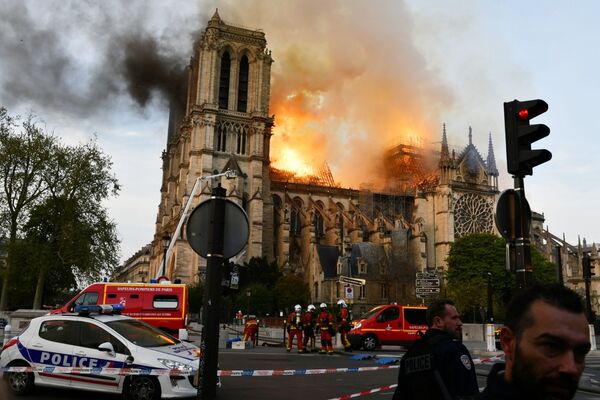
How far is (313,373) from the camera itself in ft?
42.0

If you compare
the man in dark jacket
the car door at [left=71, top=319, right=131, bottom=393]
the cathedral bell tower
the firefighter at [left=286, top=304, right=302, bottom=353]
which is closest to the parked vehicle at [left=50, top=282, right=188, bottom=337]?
the firefighter at [left=286, top=304, right=302, bottom=353]

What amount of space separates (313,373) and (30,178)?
26761 mm

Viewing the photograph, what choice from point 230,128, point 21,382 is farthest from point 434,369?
point 230,128

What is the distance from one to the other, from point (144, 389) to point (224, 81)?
61791mm

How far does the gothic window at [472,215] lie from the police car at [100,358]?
65329mm

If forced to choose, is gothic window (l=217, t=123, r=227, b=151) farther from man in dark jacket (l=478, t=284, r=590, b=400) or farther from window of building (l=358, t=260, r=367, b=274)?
man in dark jacket (l=478, t=284, r=590, b=400)

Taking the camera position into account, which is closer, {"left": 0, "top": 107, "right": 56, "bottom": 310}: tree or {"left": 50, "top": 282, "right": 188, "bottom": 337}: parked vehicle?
{"left": 50, "top": 282, "right": 188, "bottom": 337}: parked vehicle

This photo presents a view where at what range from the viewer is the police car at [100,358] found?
841cm

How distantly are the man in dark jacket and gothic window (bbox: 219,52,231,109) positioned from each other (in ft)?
218

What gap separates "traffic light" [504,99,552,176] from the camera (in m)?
6.45

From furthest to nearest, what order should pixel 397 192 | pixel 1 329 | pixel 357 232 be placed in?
pixel 397 192 → pixel 357 232 → pixel 1 329

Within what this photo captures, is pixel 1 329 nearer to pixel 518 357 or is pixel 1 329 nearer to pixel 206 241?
pixel 206 241

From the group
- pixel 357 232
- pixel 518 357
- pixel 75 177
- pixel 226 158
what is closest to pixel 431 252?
pixel 357 232

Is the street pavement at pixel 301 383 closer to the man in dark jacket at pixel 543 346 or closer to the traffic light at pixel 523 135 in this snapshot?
the traffic light at pixel 523 135
